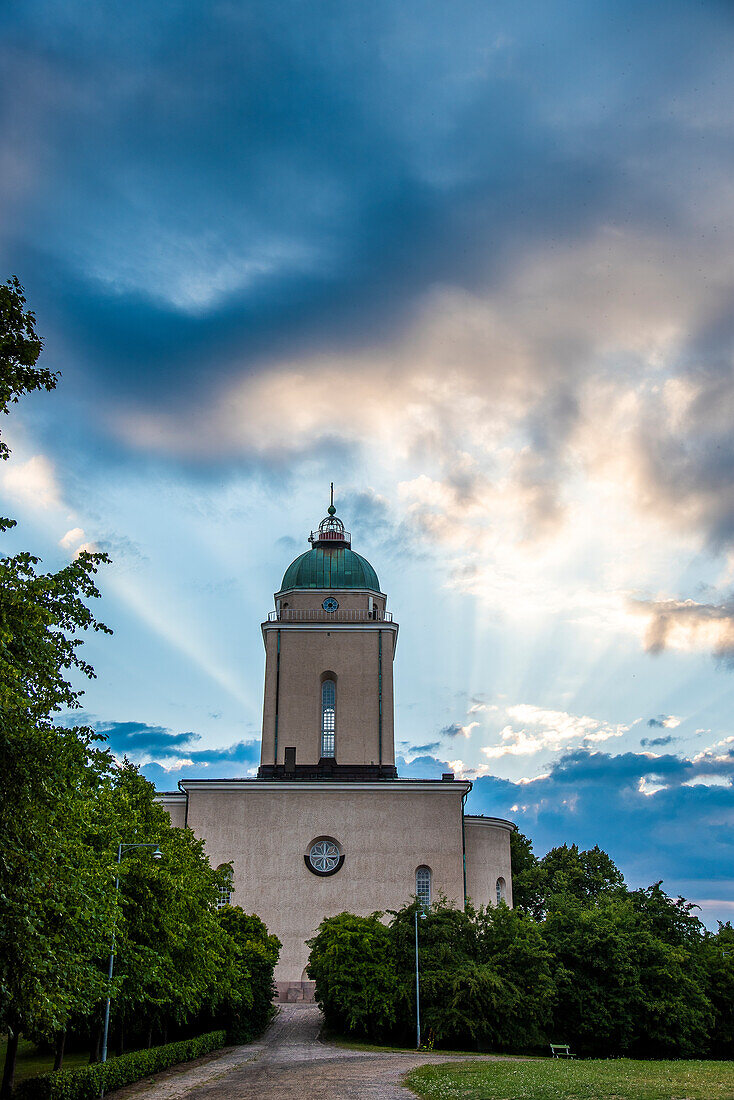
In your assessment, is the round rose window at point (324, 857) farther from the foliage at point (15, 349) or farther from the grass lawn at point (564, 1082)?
the foliage at point (15, 349)

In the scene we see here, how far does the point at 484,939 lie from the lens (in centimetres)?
3666

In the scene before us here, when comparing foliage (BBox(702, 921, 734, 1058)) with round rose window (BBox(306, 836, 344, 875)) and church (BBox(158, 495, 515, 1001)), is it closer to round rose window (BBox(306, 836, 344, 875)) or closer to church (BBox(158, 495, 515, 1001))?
church (BBox(158, 495, 515, 1001))

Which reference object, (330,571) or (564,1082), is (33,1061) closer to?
(564,1082)

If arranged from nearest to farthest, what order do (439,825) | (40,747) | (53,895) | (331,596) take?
1. (40,747)
2. (53,895)
3. (439,825)
4. (331,596)

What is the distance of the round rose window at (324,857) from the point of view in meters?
46.0

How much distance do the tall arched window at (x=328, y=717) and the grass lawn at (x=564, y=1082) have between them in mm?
26822

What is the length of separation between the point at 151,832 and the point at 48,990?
12.2m

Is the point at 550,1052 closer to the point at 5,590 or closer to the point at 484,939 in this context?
the point at 484,939

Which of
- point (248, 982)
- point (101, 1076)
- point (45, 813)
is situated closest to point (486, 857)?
point (248, 982)

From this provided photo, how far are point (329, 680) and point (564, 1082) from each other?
116ft

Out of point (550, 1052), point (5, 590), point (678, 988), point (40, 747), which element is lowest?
point (550, 1052)

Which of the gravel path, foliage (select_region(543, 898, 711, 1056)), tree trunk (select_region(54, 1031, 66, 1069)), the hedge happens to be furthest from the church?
tree trunk (select_region(54, 1031, 66, 1069))

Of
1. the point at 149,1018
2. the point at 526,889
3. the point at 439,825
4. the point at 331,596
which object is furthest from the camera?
the point at 526,889

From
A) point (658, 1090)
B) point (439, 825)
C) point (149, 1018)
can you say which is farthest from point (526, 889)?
point (658, 1090)
